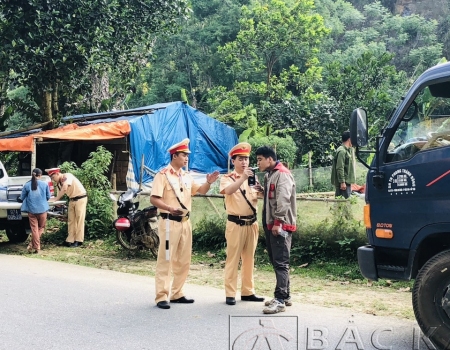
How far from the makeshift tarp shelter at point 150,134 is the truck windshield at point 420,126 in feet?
37.4

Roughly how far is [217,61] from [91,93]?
1272cm

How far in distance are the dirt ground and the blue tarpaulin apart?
626 centimetres

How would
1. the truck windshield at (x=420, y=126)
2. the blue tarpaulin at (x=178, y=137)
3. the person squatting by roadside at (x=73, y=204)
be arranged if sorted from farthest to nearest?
1. the blue tarpaulin at (x=178, y=137)
2. the person squatting by roadside at (x=73, y=204)
3. the truck windshield at (x=420, y=126)

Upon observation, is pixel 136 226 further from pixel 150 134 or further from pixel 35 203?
pixel 150 134

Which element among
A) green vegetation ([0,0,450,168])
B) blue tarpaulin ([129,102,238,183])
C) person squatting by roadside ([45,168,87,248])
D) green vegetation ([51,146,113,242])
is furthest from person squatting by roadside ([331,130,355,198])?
green vegetation ([0,0,450,168])

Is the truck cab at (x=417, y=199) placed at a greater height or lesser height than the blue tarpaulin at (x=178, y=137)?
lesser

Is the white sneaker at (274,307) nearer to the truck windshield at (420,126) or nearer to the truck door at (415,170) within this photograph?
the truck door at (415,170)

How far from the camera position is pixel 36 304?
21.2 feet

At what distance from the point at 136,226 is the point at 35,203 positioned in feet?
7.64

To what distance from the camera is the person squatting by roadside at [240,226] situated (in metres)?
6.47

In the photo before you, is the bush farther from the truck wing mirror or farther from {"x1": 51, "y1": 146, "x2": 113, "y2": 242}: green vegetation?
the truck wing mirror

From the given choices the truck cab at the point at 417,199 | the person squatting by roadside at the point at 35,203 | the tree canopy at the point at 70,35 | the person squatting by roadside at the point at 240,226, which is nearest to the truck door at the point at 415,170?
the truck cab at the point at 417,199

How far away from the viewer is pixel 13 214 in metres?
11.3

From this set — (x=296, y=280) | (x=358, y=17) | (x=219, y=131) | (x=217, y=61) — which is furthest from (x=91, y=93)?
(x=358, y=17)
